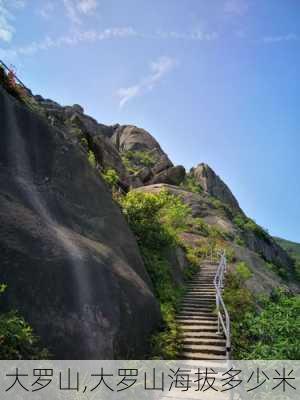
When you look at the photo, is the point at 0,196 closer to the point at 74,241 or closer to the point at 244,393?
the point at 74,241

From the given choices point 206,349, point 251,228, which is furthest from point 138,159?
point 206,349

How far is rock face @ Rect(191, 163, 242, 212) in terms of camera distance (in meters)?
50.6

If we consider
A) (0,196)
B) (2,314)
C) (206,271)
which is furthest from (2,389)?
(206,271)

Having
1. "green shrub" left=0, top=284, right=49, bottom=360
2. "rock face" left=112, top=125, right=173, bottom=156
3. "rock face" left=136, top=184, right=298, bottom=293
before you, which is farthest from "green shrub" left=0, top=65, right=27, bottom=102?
"rock face" left=112, top=125, right=173, bottom=156

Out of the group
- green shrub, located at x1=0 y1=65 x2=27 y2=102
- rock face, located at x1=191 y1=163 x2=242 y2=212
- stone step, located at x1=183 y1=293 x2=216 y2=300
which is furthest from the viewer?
rock face, located at x1=191 y1=163 x2=242 y2=212

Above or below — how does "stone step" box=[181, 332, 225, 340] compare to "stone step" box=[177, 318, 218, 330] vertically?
below

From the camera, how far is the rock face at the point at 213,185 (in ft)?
166

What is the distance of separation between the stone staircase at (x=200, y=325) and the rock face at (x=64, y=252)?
125 centimetres

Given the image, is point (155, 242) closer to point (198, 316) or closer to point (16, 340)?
point (198, 316)

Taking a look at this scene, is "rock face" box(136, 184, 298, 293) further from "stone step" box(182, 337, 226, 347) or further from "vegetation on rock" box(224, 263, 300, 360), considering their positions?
"stone step" box(182, 337, 226, 347)

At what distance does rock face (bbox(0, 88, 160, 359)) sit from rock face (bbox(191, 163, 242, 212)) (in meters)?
38.8

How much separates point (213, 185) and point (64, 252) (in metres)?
45.0

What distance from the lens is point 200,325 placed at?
40.2ft

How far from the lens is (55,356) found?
6.58 m
